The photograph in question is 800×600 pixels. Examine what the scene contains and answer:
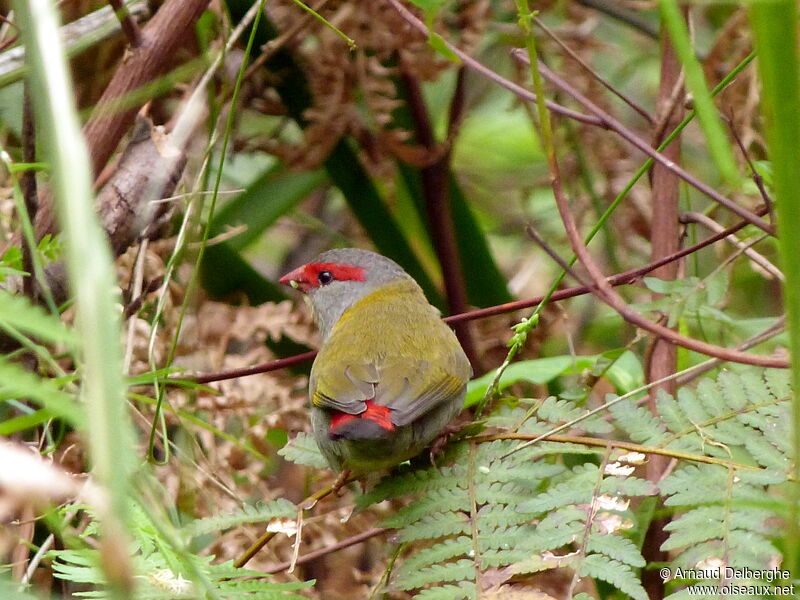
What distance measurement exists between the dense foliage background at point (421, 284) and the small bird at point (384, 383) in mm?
87

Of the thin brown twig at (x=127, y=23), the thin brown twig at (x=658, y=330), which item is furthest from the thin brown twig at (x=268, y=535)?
the thin brown twig at (x=127, y=23)

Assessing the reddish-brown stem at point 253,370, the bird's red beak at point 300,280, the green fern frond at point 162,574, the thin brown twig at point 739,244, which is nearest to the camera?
the green fern frond at point 162,574

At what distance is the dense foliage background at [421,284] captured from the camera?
871 millimetres

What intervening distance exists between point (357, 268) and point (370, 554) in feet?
4.10

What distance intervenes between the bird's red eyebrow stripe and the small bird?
0.59ft

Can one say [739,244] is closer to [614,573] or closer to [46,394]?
[614,573]

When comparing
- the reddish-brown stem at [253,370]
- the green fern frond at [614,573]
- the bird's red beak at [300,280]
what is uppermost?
the reddish-brown stem at [253,370]

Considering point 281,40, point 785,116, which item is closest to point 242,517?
point 785,116

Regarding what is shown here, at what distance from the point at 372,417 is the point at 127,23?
3.91ft

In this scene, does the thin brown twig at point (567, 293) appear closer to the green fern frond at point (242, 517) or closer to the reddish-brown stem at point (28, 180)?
the green fern frond at point (242, 517)

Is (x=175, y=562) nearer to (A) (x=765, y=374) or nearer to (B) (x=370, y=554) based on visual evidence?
(A) (x=765, y=374)

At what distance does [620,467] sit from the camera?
1.82 metres

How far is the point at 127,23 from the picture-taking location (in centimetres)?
231

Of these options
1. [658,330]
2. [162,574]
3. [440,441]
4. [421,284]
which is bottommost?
[421,284]
